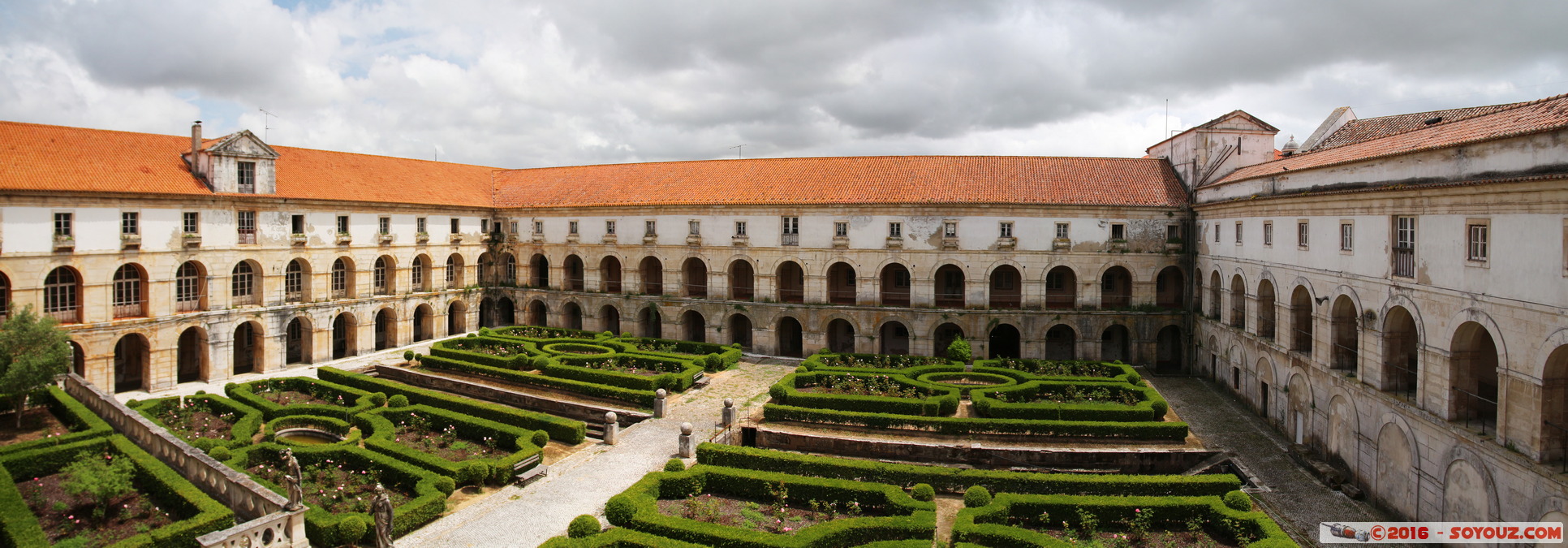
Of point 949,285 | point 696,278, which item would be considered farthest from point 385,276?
point 949,285

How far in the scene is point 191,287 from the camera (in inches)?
1309

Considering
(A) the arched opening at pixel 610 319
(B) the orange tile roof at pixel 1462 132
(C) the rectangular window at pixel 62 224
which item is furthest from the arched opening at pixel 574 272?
(B) the orange tile roof at pixel 1462 132

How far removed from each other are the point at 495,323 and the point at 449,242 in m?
6.18

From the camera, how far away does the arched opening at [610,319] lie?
4378 centimetres

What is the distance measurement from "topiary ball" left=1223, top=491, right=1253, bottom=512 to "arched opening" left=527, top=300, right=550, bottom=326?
121 ft

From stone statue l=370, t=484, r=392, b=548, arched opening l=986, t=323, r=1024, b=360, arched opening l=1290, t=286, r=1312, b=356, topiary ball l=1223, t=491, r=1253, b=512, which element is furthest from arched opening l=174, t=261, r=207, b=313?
arched opening l=1290, t=286, r=1312, b=356

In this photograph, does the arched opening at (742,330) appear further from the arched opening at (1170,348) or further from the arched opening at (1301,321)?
the arched opening at (1301,321)

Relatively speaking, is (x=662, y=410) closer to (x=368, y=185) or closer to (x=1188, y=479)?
(x=1188, y=479)

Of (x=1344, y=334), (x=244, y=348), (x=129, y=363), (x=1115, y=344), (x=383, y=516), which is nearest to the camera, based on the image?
(x=383, y=516)

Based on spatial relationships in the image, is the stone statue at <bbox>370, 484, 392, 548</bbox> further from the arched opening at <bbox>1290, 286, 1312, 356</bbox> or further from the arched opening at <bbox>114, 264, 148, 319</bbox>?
the arched opening at <bbox>1290, 286, 1312, 356</bbox>

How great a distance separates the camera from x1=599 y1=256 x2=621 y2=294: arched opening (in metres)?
44.1

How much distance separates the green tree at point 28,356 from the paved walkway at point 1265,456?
34.4 meters

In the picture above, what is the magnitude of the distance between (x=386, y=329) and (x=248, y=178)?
10.7 meters

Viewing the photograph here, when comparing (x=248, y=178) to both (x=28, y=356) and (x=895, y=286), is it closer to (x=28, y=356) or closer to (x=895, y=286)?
(x=28, y=356)
